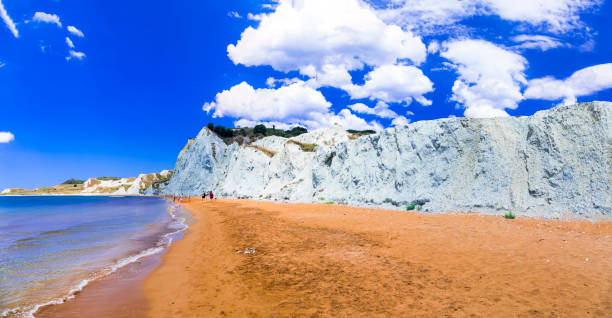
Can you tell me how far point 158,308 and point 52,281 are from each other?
4.19m

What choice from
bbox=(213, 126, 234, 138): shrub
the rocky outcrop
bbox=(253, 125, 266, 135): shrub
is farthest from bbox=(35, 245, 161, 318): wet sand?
the rocky outcrop

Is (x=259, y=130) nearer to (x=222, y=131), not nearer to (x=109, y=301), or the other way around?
(x=222, y=131)

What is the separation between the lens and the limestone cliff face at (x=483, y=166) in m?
14.0

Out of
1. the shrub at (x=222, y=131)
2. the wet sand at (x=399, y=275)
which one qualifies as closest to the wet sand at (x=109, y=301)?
the wet sand at (x=399, y=275)

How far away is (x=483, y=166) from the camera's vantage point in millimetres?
18188

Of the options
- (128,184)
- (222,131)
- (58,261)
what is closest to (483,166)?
(58,261)

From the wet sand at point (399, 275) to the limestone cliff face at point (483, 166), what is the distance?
3.24 metres

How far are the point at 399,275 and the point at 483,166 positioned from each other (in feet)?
49.0

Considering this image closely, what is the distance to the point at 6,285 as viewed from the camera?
7.08m

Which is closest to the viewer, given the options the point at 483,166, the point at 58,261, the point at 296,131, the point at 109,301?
the point at 109,301

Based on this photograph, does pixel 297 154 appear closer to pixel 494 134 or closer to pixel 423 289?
pixel 494 134

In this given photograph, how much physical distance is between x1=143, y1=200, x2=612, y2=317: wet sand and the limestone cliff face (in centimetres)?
324

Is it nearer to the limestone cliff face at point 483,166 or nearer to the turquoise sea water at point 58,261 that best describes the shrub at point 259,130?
the limestone cliff face at point 483,166

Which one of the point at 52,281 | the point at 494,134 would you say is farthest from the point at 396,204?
the point at 52,281
